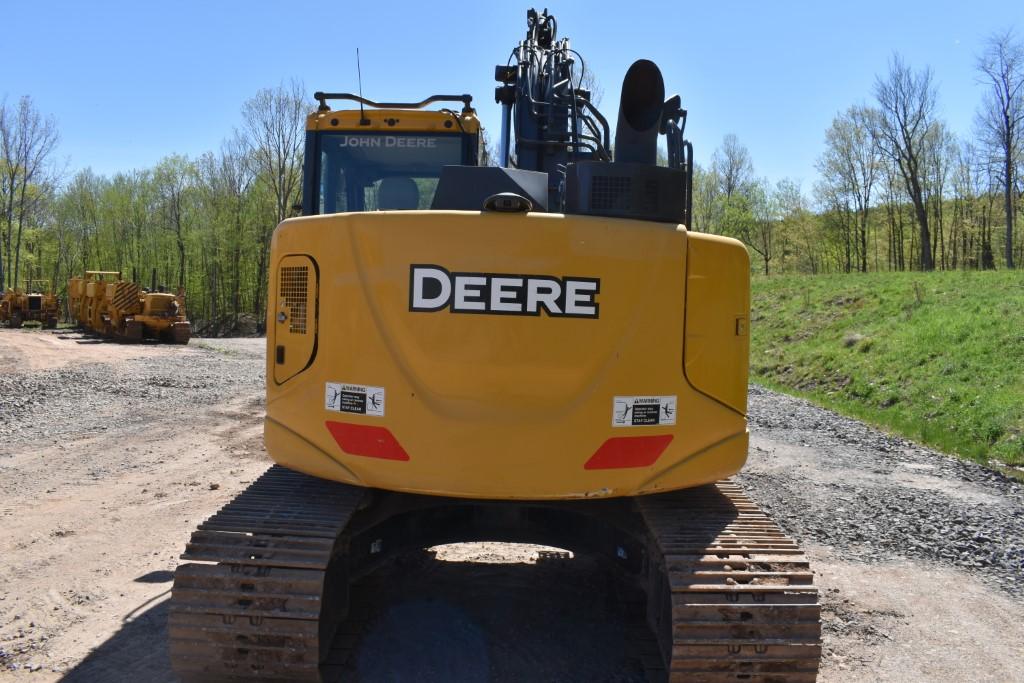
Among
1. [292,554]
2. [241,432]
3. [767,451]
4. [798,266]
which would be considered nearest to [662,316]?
[292,554]

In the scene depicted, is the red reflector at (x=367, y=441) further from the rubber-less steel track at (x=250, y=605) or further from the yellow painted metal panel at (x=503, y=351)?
the rubber-less steel track at (x=250, y=605)

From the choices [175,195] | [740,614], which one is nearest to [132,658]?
[740,614]

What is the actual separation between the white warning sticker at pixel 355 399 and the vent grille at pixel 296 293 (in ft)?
1.09

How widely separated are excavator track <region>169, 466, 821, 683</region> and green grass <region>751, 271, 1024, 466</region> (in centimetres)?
776

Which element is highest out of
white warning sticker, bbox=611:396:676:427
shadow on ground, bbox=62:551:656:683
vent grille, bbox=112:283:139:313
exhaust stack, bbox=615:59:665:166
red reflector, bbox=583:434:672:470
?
exhaust stack, bbox=615:59:665:166

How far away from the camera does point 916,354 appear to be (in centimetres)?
1510

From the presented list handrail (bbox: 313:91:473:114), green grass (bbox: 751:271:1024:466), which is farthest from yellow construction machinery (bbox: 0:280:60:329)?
handrail (bbox: 313:91:473:114)

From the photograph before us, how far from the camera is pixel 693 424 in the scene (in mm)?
3529

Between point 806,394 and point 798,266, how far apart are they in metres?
38.6

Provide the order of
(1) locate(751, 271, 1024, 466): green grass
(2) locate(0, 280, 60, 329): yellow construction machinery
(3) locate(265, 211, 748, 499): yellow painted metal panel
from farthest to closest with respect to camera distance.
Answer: (2) locate(0, 280, 60, 329): yellow construction machinery
(1) locate(751, 271, 1024, 466): green grass
(3) locate(265, 211, 748, 499): yellow painted metal panel

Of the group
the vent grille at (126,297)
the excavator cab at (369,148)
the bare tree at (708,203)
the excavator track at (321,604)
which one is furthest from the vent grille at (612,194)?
the bare tree at (708,203)

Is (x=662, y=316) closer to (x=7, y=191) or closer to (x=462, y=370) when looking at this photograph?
(x=462, y=370)

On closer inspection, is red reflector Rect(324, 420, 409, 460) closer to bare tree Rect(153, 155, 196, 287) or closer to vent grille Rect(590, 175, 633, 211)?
vent grille Rect(590, 175, 633, 211)

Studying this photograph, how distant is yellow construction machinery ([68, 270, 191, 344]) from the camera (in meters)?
25.7
